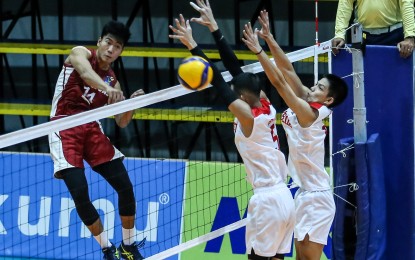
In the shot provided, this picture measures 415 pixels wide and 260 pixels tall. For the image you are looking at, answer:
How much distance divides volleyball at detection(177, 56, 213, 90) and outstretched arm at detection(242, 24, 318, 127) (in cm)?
58

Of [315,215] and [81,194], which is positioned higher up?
[81,194]

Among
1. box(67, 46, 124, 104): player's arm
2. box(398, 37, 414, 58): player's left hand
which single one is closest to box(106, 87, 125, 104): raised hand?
box(67, 46, 124, 104): player's arm

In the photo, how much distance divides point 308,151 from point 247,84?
72 centimetres

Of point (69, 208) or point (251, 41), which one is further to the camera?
point (69, 208)

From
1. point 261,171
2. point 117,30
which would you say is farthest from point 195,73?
point 117,30

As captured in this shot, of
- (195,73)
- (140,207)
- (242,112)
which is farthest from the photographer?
(140,207)

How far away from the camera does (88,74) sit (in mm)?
7539

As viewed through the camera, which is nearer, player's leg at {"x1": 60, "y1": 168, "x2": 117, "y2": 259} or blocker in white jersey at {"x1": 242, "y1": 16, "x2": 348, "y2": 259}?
blocker in white jersey at {"x1": 242, "y1": 16, "x2": 348, "y2": 259}

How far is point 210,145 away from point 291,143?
13.6 feet

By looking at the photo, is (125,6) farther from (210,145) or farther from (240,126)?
A: (240,126)

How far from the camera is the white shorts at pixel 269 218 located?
7023mm

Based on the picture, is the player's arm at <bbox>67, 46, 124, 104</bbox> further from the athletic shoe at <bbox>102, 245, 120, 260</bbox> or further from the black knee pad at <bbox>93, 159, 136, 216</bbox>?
the athletic shoe at <bbox>102, 245, 120, 260</bbox>

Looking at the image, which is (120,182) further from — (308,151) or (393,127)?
(393,127)

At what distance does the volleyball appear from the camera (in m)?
6.59
